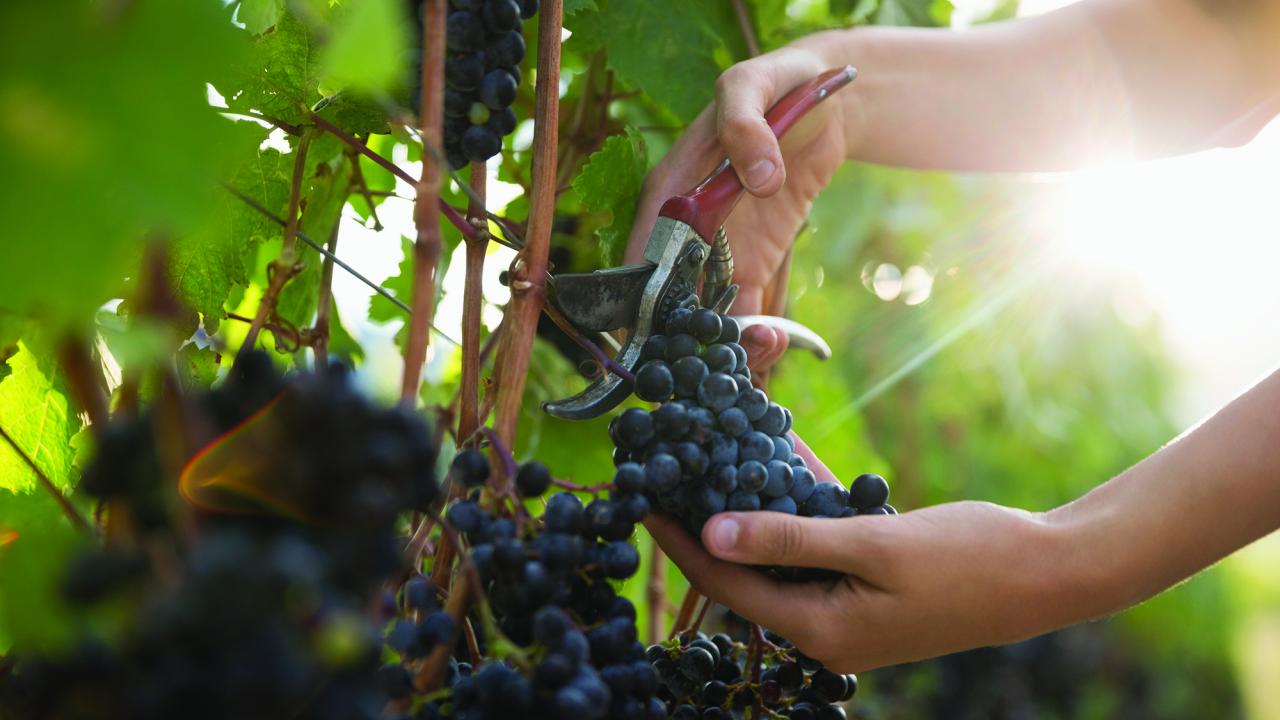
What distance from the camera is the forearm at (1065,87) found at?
145cm

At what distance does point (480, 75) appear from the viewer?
76cm

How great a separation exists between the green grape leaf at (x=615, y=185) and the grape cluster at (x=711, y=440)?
0.28m

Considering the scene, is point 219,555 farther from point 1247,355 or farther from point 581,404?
point 1247,355

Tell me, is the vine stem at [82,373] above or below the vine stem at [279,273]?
below

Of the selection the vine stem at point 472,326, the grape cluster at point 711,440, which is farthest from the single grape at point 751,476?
the vine stem at point 472,326

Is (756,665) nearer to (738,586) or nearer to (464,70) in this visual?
(738,586)

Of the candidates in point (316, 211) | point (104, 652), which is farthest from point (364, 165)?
point (104, 652)

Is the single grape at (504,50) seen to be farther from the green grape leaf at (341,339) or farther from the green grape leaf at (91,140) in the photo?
the green grape leaf at (341,339)

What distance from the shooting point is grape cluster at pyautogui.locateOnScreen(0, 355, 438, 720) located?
15.7 inches

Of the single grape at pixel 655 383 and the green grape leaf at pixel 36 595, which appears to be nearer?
the green grape leaf at pixel 36 595

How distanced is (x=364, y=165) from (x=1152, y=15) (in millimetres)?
1257

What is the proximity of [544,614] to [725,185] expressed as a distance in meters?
0.51

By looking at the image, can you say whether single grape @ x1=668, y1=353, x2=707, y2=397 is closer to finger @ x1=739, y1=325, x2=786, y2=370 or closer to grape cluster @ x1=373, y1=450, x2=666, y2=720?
grape cluster @ x1=373, y1=450, x2=666, y2=720

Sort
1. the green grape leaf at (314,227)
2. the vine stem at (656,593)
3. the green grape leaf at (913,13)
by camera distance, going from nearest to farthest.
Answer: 1. the green grape leaf at (314,227)
2. the vine stem at (656,593)
3. the green grape leaf at (913,13)
